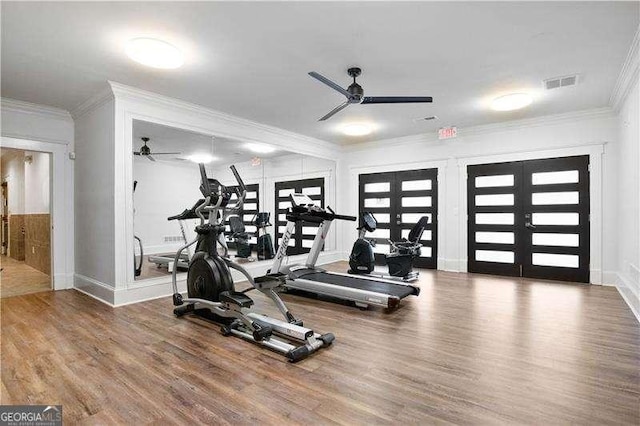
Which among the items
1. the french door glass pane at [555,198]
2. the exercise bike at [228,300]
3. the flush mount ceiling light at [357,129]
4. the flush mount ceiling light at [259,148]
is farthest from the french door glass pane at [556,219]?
the flush mount ceiling light at [259,148]

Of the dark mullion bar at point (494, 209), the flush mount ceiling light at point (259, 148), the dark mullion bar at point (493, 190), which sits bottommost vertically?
the dark mullion bar at point (494, 209)

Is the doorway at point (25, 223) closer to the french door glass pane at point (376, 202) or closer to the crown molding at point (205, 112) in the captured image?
the crown molding at point (205, 112)

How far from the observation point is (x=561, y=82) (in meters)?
4.05

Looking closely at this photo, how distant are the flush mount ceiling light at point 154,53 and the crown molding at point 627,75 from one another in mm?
4404

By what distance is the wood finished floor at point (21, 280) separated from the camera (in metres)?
4.81

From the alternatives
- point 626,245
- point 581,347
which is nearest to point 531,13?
point 581,347

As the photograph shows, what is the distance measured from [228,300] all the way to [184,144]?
3.03m

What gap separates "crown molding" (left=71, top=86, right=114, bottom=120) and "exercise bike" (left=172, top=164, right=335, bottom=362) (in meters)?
1.85

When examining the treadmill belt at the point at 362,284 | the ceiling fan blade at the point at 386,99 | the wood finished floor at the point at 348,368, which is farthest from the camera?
the treadmill belt at the point at 362,284

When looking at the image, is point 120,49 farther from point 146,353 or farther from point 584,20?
point 584,20

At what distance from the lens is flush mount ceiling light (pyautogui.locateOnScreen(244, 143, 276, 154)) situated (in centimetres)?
585

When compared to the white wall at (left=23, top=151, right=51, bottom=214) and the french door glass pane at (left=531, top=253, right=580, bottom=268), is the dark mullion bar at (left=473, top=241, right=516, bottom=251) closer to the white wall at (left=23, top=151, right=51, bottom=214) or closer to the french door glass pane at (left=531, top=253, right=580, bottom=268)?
the french door glass pane at (left=531, top=253, right=580, bottom=268)

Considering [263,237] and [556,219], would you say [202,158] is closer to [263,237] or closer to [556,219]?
[263,237]

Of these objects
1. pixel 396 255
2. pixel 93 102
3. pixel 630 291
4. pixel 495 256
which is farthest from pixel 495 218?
pixel 93 102
